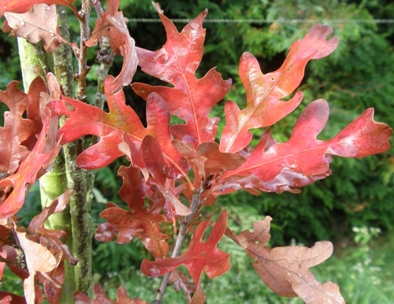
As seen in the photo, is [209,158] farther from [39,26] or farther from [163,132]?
[39,26]

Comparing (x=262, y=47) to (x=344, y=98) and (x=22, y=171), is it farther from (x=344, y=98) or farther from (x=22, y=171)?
(x=22, y=171)

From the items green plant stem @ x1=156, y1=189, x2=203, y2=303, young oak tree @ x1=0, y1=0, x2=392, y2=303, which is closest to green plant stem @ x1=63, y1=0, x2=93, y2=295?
young oak tree @ x1=0, y1=0, x2=392, y2=303

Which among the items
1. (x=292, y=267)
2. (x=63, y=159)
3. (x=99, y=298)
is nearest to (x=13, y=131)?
(x=63, y=159)

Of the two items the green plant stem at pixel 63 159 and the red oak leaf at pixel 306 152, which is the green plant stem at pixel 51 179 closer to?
the green plant stem at pixel 63 159

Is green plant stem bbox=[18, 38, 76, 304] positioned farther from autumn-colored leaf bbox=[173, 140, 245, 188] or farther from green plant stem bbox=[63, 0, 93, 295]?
autumn-colored leaf bbox=[173, 140, 245, 188]

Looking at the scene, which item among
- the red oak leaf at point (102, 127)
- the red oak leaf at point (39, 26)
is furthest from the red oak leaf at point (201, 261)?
the red oak leaf at point (39, 26)

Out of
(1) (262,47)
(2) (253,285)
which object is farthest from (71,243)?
(1) (262,47)
